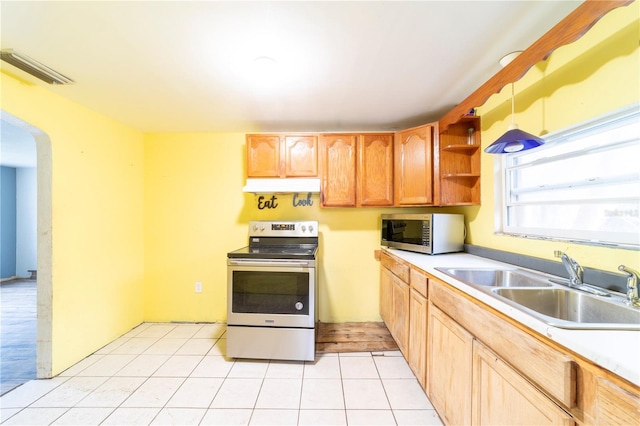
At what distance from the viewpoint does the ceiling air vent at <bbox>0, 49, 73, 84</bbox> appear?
144 centimetres

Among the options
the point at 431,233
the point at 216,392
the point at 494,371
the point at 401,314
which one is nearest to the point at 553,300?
the point at 494,371

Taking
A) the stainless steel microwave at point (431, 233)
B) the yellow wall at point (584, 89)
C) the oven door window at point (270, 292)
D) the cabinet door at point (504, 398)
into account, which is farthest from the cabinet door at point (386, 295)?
the cabinet door at point (504, 398)

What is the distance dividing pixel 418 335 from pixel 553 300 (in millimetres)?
805

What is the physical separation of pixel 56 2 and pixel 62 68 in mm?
672

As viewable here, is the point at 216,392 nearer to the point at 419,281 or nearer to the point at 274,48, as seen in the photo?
the point at 419,281

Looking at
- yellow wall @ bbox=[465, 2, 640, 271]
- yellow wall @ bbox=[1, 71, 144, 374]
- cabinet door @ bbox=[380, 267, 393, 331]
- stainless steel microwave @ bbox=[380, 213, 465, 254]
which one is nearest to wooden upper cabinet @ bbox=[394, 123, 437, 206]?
stainless steel microwave @ bbox=[380, 213, 465, 254]

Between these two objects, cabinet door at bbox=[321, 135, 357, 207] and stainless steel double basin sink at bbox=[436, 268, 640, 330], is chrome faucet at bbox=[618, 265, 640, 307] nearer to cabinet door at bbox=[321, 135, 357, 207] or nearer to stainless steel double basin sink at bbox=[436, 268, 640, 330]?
stainless steel double basin sink at bbox=[436, 268, 640, 330]

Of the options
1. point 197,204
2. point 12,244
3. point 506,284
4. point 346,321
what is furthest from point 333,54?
point 12,244

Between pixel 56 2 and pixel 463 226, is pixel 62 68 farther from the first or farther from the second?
pixel 463 226

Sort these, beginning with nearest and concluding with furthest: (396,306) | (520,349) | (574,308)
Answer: (520,349) < (574,308) < (396,306)

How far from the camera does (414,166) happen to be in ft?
7.61

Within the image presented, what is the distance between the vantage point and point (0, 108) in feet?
5.26

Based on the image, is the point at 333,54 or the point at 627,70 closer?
the point at 627,70

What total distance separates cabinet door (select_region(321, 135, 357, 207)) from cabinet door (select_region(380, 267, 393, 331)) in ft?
2.65
